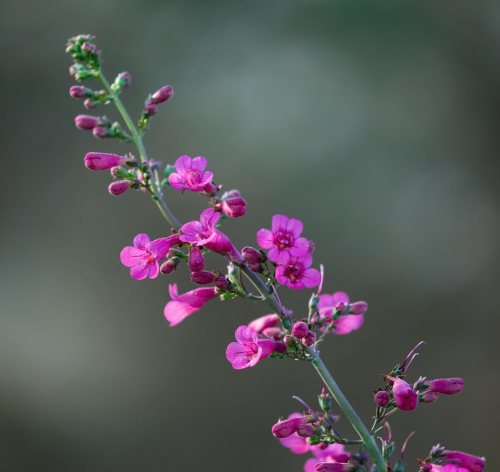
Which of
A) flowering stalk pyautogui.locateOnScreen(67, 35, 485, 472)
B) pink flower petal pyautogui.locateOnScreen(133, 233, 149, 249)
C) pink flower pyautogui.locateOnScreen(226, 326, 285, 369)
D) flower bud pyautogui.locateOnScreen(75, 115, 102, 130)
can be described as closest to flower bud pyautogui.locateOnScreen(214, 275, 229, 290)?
flowering stalk pyautogui.locateOnScreen(67, 35, 485, 472)

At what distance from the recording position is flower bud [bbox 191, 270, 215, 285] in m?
1.77

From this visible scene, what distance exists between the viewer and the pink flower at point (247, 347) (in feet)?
5.83

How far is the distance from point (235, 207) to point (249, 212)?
4.23 meters

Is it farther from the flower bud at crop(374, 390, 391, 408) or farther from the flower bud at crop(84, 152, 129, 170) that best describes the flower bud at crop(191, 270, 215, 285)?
the flower bud at crop(374, 390, 391, 408)

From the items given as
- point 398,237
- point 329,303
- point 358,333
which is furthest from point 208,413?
point 329,303

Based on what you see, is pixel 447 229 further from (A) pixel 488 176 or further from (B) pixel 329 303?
(B) pixel 329 303

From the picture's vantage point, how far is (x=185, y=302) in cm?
202

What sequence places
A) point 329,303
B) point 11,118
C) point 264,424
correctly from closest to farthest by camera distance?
point 329,303 < point 264,424 < point 11,118

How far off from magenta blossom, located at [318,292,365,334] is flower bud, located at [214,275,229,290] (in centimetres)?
34

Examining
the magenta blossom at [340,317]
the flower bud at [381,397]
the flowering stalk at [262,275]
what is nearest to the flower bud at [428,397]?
the flowering stalk at [262,275]

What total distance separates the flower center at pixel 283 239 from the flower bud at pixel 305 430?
50 cm

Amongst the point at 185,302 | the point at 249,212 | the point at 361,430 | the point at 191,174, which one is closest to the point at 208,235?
the point at 191,174

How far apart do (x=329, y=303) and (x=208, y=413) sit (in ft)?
12.7

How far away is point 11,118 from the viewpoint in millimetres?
6453
